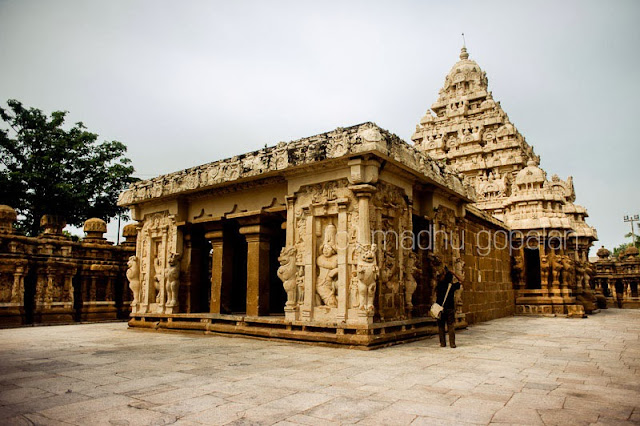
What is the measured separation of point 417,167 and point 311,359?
4.37m

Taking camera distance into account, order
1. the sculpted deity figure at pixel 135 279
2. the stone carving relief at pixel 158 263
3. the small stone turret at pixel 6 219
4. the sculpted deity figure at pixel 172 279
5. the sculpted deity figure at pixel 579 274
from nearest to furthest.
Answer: the sculpted deity figure at pixel 172 279
the stone carving relief at pixel 158 263
the sculpted deity figure at pixel 135 279
the small stone turret at pixel 6 219
the sculpted deity figure at pixel 579 274

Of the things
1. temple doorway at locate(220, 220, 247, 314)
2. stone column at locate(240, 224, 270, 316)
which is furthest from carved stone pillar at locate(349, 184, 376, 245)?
temple doorway at locate(220, 220, 247, 314)

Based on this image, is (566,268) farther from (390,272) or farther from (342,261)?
(342,261)

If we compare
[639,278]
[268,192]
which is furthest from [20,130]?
[639,278]

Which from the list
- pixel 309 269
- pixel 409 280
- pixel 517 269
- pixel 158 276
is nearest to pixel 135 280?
pixel 158 276

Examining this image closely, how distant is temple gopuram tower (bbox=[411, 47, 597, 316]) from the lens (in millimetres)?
15195

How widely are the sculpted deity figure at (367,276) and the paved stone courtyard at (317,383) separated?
32.4 inches

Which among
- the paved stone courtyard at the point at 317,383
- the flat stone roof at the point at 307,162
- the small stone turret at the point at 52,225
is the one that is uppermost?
the flat stone roof at the point at 307,162

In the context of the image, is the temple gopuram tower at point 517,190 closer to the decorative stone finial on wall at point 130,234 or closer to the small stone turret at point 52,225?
the decorative stone finial on wall at point 130,234

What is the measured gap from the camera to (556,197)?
1562cm

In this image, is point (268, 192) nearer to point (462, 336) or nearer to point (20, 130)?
point (462, 336)

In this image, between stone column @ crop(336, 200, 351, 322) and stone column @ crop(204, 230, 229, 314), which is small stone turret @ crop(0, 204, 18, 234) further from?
stone column @ crop(336, 200, 351, 322)

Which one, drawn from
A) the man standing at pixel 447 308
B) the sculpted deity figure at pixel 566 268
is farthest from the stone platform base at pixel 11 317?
the sculpted deity figure at pixel 566 268

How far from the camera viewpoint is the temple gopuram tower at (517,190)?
1520cm
